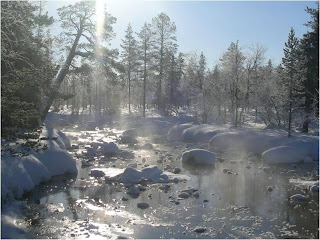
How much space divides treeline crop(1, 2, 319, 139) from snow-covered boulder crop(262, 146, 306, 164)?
4.00 metres

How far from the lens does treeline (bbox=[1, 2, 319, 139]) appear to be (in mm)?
10238

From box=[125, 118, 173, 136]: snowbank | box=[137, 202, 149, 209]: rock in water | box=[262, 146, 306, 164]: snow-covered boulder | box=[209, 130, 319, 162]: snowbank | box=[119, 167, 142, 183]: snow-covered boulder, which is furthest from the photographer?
box=[125, 118, 173, 136]: snowbank

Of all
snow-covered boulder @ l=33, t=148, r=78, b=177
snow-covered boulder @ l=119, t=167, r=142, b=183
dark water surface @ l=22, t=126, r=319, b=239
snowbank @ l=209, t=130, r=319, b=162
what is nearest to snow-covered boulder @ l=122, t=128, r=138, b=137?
snowbank @ l=209, t=130, r=319, b=162

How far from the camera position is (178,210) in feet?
35.9

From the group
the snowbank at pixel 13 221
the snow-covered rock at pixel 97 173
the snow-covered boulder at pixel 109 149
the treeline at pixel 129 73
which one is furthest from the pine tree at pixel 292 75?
the snowbank at pixel 13 221

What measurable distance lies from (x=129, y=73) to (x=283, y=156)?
33.5 meters

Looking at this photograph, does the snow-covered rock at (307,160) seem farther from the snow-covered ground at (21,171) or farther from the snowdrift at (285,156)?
the snow-covered ground at (21,171)

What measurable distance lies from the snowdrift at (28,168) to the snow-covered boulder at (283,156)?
35.5 feet

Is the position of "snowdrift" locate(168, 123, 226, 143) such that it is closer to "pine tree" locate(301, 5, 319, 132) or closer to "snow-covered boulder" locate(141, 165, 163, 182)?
"pine tree" locate(301, 5, 319, 132)

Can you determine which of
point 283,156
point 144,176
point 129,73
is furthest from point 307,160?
point 129,73

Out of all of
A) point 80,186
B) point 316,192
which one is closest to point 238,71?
point 316,192

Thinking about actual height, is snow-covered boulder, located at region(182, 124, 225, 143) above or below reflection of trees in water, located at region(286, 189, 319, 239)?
above

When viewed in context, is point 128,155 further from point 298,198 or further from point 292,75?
point 292,75

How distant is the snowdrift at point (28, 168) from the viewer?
36.8ft
